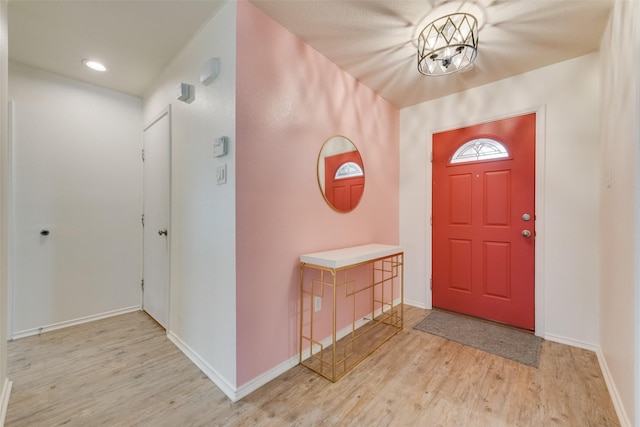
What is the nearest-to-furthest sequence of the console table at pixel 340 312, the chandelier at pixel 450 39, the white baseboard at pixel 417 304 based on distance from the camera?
the chandelier at pixel 450 39 < the console table at pixel 340 312 < the white baseboard at pixel 417 304

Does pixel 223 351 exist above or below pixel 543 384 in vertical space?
above

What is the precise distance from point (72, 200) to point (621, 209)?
416 cm

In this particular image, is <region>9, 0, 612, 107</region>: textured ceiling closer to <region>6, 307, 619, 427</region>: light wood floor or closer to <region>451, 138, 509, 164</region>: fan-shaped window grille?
<region>451, 138, 509, 164</region>: fan-shaped window grille

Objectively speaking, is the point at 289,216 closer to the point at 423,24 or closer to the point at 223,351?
the point at 223,351

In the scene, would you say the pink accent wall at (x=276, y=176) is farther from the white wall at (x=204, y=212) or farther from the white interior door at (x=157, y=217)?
the white interior door at (x=157, y=217)

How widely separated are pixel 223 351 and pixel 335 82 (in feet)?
7.23

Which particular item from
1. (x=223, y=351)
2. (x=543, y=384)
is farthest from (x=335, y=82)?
(x=543, y=384)

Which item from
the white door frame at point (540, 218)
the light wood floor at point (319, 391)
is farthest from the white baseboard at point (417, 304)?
the white door frame at point (540, 218)

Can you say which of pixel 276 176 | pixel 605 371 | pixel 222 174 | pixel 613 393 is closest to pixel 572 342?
pixel 605 371

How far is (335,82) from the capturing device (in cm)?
228

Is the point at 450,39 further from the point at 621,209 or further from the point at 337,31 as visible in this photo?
the point at 621,209

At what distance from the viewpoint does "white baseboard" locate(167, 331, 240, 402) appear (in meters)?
1.58

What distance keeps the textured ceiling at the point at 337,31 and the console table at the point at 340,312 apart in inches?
62.1

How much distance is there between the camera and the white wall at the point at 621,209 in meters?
1.23
